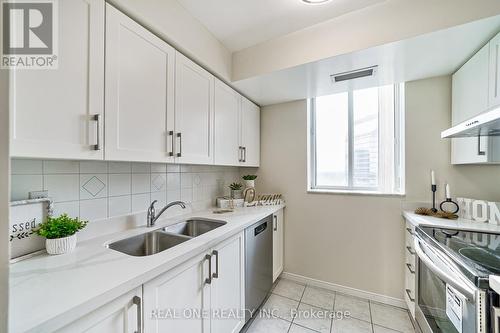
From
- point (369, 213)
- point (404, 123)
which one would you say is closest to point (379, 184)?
point (369, 213)

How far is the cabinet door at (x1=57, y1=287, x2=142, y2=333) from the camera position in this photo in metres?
0.63

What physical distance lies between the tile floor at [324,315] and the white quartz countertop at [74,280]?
3.83 feet

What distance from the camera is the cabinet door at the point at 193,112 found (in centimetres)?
141

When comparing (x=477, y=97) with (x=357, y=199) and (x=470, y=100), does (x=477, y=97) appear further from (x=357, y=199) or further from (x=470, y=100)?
(x=357, y=199)

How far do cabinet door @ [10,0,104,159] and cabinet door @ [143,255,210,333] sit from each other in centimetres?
68

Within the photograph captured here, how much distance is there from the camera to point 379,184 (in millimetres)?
2127

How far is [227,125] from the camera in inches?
78.1

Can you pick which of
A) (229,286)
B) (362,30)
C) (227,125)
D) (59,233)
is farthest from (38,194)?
(362,30)

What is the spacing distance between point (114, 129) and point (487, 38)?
2309 millimetres

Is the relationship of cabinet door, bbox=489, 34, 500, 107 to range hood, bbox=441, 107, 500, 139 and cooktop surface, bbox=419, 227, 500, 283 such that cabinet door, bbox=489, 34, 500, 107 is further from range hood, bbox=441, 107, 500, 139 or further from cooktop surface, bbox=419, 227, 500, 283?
cooktop surface, bbox=419, 227, 500, 283

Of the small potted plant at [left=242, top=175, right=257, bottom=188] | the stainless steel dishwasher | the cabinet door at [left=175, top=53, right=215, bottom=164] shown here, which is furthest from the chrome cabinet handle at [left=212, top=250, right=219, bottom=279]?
the small potted plant at [left=242, top=175, right=257, bottom=188]

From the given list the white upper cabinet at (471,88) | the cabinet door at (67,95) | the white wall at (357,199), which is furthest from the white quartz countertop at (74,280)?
the white upper cabinet at (471,88)

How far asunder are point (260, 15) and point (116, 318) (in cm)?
190

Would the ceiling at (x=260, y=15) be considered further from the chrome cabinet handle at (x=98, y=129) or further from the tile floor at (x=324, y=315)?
the tile floor at (x=324, y=315)
